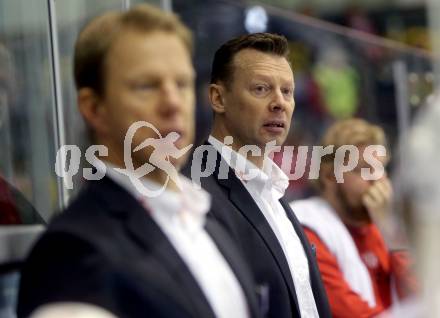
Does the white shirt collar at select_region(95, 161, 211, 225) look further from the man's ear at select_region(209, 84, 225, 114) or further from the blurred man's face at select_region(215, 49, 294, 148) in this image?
the man's ear at select_region(209, 84, 225, 114)

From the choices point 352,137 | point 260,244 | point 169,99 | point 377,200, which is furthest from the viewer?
point 352,137

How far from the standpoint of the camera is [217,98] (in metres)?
2.63

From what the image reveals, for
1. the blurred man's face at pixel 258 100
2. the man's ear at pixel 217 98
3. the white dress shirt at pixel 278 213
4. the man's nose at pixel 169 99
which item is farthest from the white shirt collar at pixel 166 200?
the man's ear at pixel 217 98

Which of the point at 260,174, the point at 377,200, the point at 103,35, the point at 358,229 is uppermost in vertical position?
the point at 103,35

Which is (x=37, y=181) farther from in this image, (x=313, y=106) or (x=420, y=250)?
(x=313, y=106)

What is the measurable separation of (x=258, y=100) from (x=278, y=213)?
1.02 feet

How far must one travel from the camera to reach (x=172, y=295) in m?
1.48

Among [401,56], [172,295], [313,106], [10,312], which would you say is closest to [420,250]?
[172,295]

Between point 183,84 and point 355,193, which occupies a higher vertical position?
point 183,84

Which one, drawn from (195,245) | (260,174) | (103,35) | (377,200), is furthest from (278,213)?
(377,200)

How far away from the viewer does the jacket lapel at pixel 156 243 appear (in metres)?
1.50

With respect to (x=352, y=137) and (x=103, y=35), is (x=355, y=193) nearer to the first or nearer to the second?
(x=352, y=137)

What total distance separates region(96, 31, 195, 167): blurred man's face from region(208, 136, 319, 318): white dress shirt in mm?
851

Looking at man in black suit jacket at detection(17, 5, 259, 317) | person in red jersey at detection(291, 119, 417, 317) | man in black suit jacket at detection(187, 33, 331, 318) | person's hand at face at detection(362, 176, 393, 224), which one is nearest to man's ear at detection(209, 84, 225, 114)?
man in black suit jacket at detection(187, 33, 331, 318)
